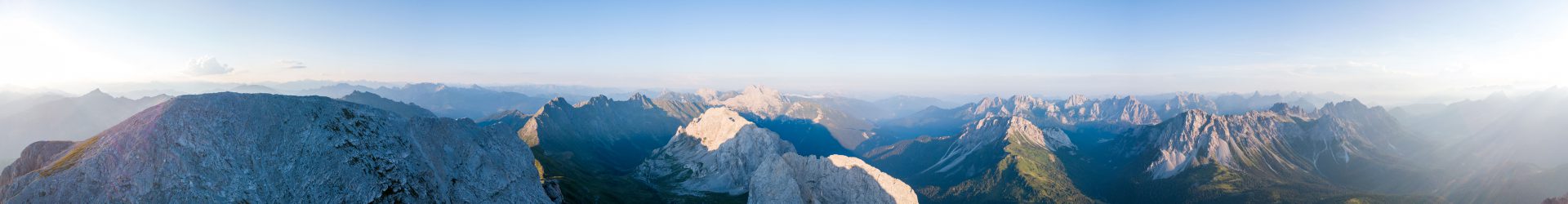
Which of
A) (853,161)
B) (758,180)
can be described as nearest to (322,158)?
(758,180)

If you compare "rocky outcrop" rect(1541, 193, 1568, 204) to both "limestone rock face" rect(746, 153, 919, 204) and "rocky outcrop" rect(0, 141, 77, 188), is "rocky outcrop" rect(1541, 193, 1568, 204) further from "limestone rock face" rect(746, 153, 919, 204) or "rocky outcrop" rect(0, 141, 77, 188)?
"rocky outcrop" rect(0, 141, 77, 188)

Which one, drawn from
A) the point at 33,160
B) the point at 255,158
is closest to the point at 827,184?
the point at 255,158

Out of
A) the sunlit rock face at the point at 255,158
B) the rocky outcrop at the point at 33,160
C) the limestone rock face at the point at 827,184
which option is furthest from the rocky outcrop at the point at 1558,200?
the rocky outcrop at the point at 33,160

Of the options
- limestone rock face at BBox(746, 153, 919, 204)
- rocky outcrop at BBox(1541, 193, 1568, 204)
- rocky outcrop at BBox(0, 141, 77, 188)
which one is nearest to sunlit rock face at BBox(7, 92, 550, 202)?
rocky outcrop at BBox(0, 141, 77, 188)

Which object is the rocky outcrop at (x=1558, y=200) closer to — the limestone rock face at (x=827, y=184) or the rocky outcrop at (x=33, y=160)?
the limestone rock face at (x=827, y=184)

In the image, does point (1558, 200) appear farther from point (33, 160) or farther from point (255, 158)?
point (33, 160)

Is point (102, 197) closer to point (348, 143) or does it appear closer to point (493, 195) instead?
point (348, 143)
